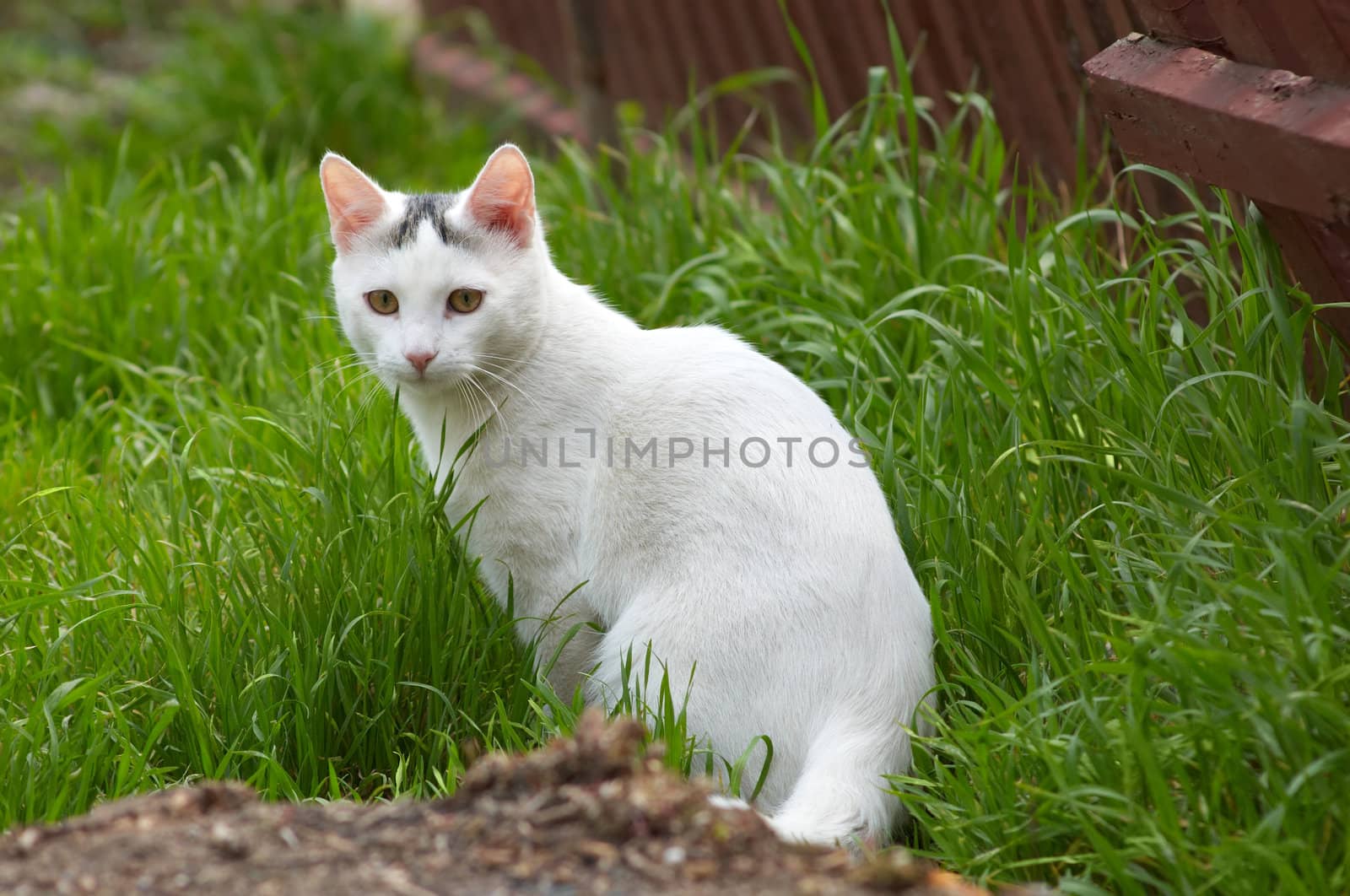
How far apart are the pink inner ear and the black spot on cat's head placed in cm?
7

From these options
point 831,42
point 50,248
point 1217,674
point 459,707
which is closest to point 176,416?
point 50,248

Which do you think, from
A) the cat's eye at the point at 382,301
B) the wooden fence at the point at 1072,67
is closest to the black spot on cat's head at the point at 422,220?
the cat's eye at the point at 382,301

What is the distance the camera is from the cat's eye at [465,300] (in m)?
2.82

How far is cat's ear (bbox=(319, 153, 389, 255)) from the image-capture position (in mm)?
2896

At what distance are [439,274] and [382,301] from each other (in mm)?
170

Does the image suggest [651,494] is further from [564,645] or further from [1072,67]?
[1072,67]

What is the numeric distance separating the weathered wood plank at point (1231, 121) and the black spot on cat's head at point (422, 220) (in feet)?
4.71

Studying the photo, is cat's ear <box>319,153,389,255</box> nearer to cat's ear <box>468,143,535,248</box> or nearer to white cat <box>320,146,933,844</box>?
white cat <box>320,146,933,844</box>

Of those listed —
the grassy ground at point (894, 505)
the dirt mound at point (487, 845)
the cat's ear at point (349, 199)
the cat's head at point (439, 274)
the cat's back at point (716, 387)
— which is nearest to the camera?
the dirt mound at point (487, 845)

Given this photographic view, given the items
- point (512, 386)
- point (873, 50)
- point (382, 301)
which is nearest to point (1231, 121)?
point (512, 386)

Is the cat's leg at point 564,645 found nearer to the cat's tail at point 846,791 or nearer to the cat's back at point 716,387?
the cat's back at point 716,387

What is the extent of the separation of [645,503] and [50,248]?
284cm

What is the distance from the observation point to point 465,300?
284cm

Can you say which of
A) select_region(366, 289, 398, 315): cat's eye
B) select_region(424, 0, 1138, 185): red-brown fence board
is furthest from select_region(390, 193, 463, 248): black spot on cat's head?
select_region(424, 0, 1138, 185): red-brown fence board
